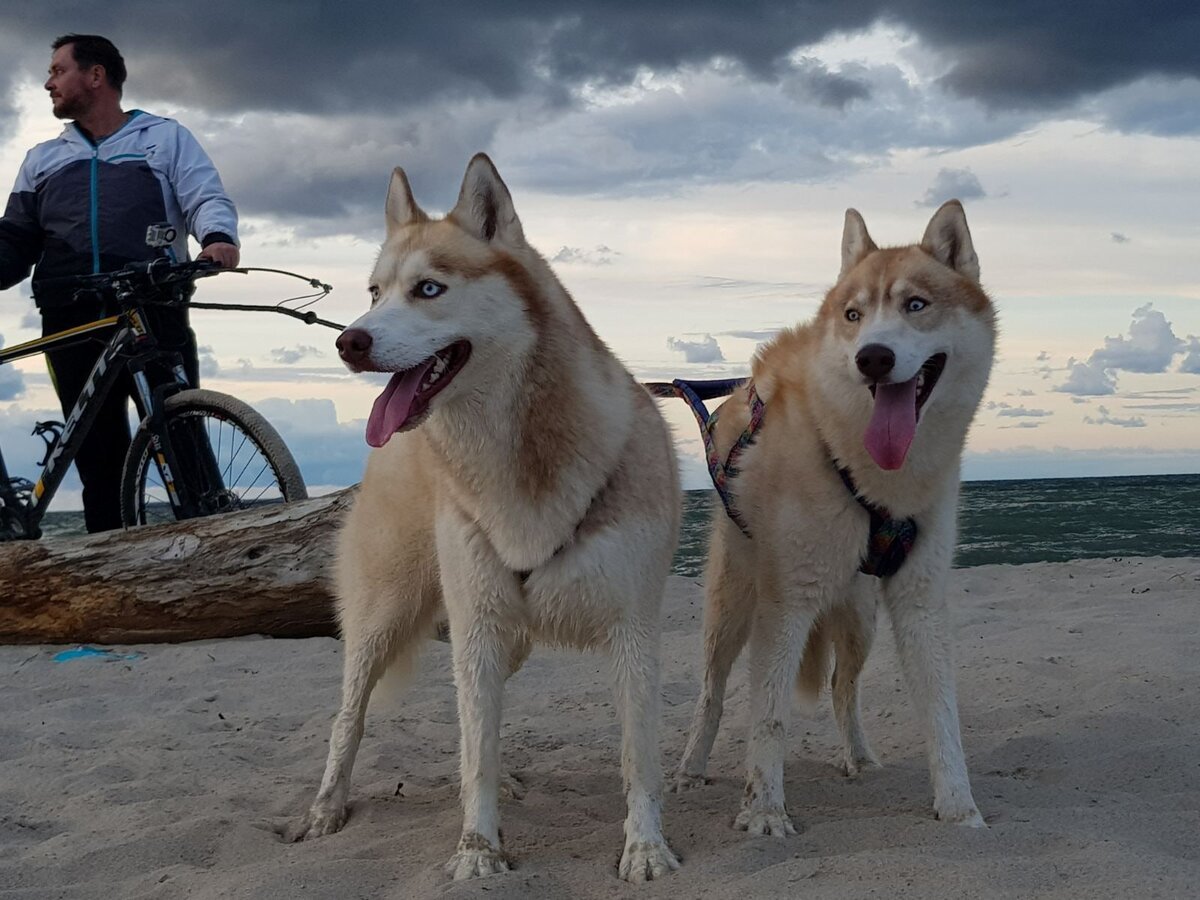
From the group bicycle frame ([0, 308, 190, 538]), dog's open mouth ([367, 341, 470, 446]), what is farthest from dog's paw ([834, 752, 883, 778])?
bicycle frame ([0, 308, 190, 538])

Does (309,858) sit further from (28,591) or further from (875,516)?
(28,591)

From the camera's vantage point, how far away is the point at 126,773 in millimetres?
4145

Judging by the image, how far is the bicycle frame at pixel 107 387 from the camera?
5713mm

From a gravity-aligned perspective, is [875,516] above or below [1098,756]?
above

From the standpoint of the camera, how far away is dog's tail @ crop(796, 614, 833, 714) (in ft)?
12.5

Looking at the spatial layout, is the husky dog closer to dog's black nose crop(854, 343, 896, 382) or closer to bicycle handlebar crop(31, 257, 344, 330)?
dog's black nose crop(854, 343, 896, 382)

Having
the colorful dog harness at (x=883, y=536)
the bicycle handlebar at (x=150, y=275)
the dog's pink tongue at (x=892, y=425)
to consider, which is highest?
the bicycle handlebar at (x=150, y=275)

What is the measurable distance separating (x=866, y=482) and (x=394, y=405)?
140 centimetres

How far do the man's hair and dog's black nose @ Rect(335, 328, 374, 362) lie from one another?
448cm

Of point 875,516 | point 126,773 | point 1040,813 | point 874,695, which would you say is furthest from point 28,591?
point 1040,813

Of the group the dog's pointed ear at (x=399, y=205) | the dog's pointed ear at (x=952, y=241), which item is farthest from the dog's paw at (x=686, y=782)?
the dog's pointed ear at (x=399, y=205)

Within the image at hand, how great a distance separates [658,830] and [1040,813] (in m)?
1.16

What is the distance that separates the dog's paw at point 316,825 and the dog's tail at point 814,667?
1579 millimetres

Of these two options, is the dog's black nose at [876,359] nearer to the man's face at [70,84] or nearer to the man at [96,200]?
the man at [96,200]
